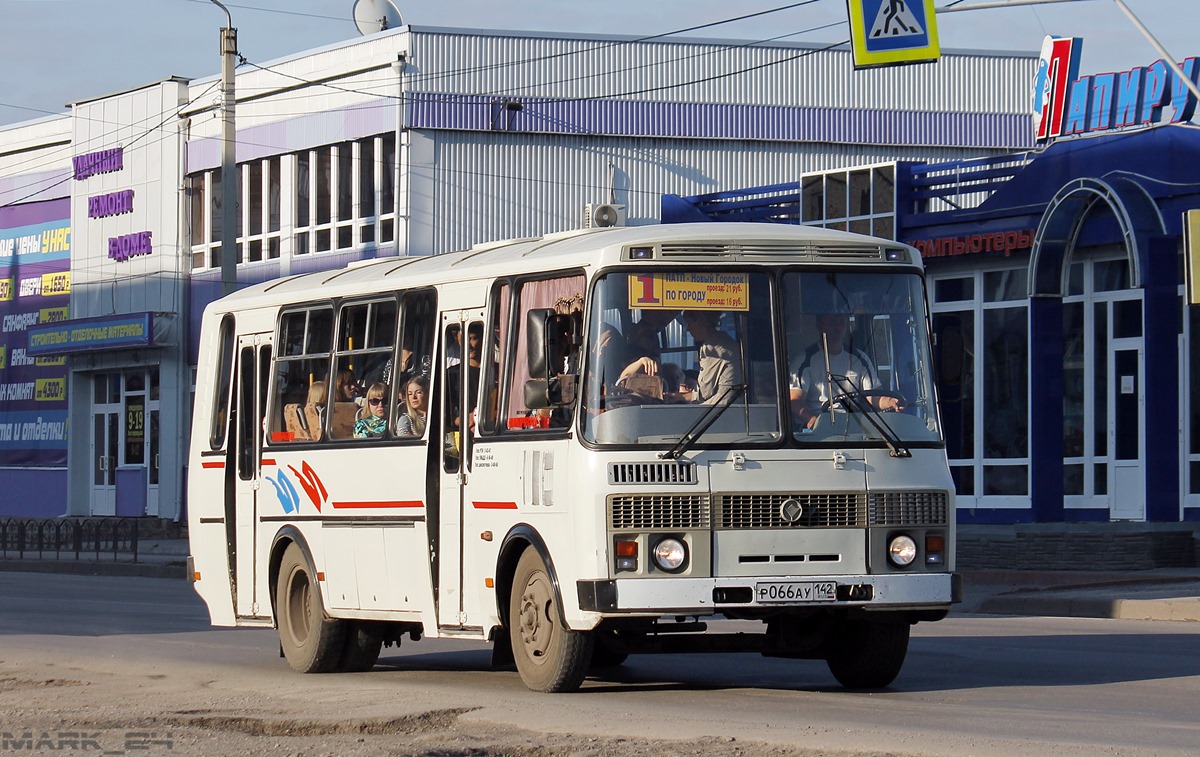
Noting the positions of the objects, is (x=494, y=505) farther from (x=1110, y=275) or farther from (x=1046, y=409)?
(x=1110, y=275)

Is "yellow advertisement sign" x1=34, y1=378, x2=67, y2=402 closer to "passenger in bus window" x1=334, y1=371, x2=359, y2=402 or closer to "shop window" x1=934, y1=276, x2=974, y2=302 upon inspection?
"shop window" x1=934, y1=276, x2=974, y2=302

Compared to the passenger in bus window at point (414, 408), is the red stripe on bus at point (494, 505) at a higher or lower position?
lower

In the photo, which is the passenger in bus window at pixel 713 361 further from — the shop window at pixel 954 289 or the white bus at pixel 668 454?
the shop window at pixel 954 289

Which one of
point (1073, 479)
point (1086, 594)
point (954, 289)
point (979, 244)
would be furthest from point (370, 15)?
point (1086, 594)

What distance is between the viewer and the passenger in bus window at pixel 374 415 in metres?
13.4

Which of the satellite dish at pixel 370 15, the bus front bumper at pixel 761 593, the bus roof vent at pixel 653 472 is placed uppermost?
the satellite dish at pixel 370 15

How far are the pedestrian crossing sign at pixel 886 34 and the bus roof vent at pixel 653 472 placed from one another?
12533 mm

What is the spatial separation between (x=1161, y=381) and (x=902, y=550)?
16660 mm

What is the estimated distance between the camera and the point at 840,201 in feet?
108

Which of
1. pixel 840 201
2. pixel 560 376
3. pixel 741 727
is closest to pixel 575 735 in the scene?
pixel 741 727

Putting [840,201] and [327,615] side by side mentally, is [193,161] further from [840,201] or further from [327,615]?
[327,615]

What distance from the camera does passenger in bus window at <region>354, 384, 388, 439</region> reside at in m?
13.4

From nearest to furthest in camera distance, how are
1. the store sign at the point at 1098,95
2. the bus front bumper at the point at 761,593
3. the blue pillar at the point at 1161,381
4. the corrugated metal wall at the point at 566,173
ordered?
the bus front bumper at the point at 761,593, the blue pillar at the point at 1161,381, the store sign at the point at 1098,95, the corrugated metal wall at the point at 566,173

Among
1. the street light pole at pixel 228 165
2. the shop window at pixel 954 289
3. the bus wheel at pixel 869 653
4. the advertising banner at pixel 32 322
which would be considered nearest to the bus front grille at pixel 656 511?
the bus wheel at pixel 869 653
